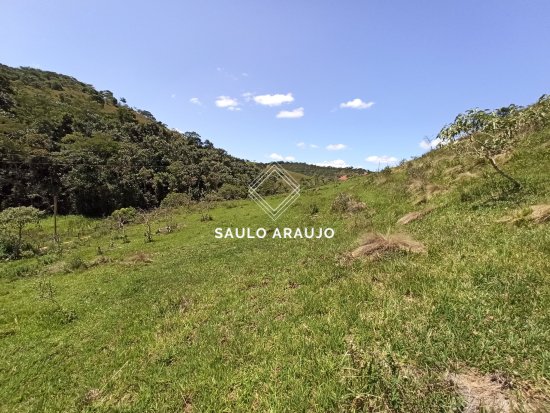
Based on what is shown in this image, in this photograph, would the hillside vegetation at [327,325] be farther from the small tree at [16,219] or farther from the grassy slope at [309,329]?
the small tree at [16,219]

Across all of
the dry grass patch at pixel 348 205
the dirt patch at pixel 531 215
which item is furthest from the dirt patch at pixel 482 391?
the dry grass patch at pixel 348 205

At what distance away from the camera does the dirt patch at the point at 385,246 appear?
10.9 meters

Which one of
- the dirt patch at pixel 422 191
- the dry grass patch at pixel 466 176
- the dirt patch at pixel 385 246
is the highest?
the dry grass patch at pixel 466 176

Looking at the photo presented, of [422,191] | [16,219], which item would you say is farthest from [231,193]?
[422,191]

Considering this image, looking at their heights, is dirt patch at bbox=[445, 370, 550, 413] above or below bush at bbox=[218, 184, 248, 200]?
below

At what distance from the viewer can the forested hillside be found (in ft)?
214

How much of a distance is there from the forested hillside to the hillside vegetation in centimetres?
5585

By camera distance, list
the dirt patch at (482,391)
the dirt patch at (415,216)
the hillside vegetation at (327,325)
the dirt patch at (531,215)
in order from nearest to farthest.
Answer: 1. the dirt patch at (482,391)
2. the hillside vegetation at (327,325)
3. the dirt patch at (531,215)
4. the dirt patch at (415,216)

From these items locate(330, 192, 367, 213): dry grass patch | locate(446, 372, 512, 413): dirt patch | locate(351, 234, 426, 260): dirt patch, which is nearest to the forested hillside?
locate(330, 192, 367, 213): dry grass patch

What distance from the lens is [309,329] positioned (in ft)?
25.1

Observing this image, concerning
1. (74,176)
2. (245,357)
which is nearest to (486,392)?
(245,357)

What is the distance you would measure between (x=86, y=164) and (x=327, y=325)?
72.7 m

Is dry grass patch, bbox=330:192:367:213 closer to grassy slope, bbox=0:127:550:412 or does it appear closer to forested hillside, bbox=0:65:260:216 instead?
grassy slope, bbox=0:127:550:412

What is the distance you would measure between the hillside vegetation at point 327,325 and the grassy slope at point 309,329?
0.04 meters
